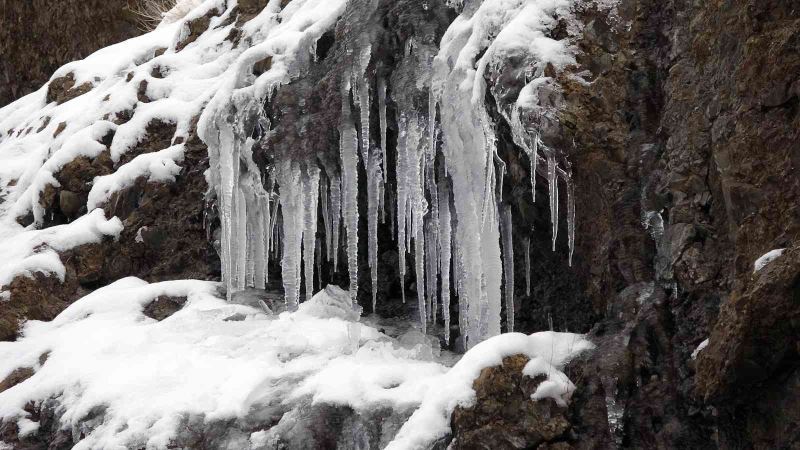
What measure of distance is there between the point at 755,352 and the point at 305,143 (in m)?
3.10

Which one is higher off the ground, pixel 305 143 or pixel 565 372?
pixel 305 143

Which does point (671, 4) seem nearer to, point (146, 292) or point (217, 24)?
point (146, 292)

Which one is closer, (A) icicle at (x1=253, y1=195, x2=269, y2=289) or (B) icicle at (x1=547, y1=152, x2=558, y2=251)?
(B) icicle at (x1=547, y1=152, x2=558, y2=251)

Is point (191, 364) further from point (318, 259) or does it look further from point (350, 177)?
point (318, 259)

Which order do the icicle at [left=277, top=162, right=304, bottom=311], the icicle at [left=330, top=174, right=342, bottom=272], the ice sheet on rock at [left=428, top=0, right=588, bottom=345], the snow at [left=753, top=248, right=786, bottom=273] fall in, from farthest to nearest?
1. the icicle at [left=330, top=174, right=342, bottom=272]
2. the icicle at [left=277, top=162, right=304, bottom=311]
3. the ice sheet on rock at [left=428, top=0, right=588, bottom=345]
4. the snow at [left=753, top=248, right=786, bottom=273]

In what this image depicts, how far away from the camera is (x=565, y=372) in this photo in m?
3.49

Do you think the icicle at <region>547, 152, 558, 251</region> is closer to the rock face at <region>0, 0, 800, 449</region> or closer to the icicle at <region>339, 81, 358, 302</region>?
the rock face at <region>0, 0, 800, 449</region>

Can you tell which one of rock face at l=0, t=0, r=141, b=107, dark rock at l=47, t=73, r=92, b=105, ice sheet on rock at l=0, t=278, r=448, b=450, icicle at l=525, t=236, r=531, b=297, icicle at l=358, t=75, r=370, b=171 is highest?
rock face at l=0, t=0, r=141, b=107

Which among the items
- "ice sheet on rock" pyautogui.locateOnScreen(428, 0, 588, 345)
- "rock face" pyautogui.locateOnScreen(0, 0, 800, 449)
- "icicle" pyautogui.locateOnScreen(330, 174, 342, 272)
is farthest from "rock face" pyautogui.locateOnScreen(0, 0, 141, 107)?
"ice sheet on rock" pyautogui.locateOnScreen(428, 0, 588, 345)

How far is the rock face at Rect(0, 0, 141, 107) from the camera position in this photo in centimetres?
1063

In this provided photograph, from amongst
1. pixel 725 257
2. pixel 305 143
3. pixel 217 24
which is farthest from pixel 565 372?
pixel 217 24

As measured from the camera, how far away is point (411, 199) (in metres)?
4.62

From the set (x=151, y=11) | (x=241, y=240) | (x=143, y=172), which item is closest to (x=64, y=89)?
(x=151, y=11)

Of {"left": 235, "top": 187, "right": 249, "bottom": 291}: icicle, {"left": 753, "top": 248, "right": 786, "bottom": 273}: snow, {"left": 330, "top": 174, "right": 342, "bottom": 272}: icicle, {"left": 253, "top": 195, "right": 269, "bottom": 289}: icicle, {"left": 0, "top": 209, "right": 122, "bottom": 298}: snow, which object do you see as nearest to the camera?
{"left": 753, "top": 248, "right": 786, "bottom": 273}: snow
